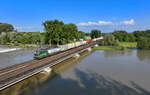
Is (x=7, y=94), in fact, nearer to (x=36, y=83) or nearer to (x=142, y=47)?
(x=36, y=83)

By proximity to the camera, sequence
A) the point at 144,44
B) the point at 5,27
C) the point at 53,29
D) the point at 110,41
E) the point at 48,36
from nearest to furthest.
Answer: the point at 144,44 < the point at 53,29 < the point at 48,36 < the point at 110,41 < the point at 5,27

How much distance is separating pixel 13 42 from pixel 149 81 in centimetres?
5575

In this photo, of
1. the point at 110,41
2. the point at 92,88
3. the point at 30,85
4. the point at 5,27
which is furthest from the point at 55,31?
the point at 5,27

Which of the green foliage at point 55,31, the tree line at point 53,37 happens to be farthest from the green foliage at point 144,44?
the green foliage at point 55,31

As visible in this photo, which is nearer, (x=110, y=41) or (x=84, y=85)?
(x=84, y=85)

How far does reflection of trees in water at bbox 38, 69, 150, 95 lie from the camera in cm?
1073

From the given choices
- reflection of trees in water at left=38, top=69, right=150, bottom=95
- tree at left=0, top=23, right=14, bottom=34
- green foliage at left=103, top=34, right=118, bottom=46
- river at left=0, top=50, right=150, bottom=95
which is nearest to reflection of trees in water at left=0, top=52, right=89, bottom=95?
river at left=0, top=50, right=150, bottom=95

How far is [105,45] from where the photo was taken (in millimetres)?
48375

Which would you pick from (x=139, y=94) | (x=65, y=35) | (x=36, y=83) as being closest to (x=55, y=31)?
(x=65, y=35)

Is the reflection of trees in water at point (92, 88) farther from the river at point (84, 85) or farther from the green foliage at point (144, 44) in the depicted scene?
the green foliage at point (144, 44)

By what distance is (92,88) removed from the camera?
454 inches

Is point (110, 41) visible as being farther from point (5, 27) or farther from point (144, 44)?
point (5, 27)

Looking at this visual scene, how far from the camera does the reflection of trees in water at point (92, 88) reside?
35.2 feet

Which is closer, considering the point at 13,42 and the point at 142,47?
the point at 142,47
